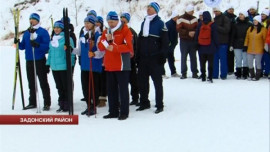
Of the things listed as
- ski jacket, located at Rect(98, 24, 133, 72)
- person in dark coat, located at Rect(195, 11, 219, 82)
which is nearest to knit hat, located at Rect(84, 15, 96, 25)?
ski jacket, located at Rect(98, 24, 133, 72)

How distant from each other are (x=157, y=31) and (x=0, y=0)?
27621mm

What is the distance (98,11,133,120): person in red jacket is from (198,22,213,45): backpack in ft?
12.7

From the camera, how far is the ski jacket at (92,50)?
751cm

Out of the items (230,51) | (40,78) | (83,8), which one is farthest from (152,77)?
(83,8)

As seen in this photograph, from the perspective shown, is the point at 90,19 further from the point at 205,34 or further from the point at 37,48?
the point at 205,34

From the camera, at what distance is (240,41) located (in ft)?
36.8

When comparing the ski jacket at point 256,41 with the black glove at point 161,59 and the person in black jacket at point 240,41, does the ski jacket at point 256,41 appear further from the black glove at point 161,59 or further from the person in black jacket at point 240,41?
the black glove at point 161,59

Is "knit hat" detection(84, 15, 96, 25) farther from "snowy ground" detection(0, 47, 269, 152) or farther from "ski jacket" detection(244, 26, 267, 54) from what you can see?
"ski jacket" detection(244, 26, 267, 54)

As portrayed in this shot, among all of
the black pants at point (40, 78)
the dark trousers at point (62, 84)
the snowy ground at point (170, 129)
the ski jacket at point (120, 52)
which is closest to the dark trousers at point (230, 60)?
the snowy ground at point (170, 129)

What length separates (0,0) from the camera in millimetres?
32188

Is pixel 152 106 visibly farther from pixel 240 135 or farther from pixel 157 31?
pixel 240 135

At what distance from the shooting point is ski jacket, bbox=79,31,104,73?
751 cm

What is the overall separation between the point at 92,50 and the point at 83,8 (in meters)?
20.9

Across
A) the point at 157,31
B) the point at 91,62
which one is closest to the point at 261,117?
the point at 157,31
